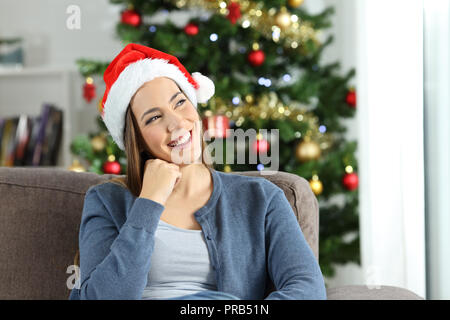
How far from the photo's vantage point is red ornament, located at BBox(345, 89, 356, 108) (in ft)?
7.93

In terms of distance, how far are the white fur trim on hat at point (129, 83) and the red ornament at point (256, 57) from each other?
1.04 m

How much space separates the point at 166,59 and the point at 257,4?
43.8 inches

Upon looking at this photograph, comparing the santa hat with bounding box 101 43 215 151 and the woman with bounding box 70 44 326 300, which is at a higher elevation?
the santa hat with bounding box 101 43 215 151

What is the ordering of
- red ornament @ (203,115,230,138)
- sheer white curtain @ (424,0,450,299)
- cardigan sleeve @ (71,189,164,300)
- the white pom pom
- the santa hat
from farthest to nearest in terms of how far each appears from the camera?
red ornament @ (203,115,230,138)
sheer white curtain @ (424,0,450,299)
the white pom pom
the santa hat
cardigan sleeve @ (71,189,164,300)

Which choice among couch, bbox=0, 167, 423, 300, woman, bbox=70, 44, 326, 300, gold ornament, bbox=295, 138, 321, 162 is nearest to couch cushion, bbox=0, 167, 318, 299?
couch, bbox=0, 167, 423, 300

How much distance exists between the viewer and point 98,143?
94.7 inches

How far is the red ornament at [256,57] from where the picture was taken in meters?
2.30

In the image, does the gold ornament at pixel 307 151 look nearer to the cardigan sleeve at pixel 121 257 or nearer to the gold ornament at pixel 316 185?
the gold ornament at pixel 316 185

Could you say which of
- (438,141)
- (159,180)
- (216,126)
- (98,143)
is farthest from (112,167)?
(438,141)

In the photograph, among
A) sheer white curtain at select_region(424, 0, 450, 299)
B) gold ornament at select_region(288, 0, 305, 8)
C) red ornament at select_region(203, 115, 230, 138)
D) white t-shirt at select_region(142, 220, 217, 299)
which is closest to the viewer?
white t-shirt at select_region(142, 220, 217, 299)

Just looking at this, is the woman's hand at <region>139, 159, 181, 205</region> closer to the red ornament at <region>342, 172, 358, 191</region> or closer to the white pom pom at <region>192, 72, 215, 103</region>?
the white pom pom at <region>192, 72, 215, 103</region>

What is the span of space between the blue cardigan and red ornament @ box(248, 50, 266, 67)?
1.12 m

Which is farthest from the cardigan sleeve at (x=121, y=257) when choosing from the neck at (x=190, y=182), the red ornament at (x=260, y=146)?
the red ornament at (x=260, y=146)
